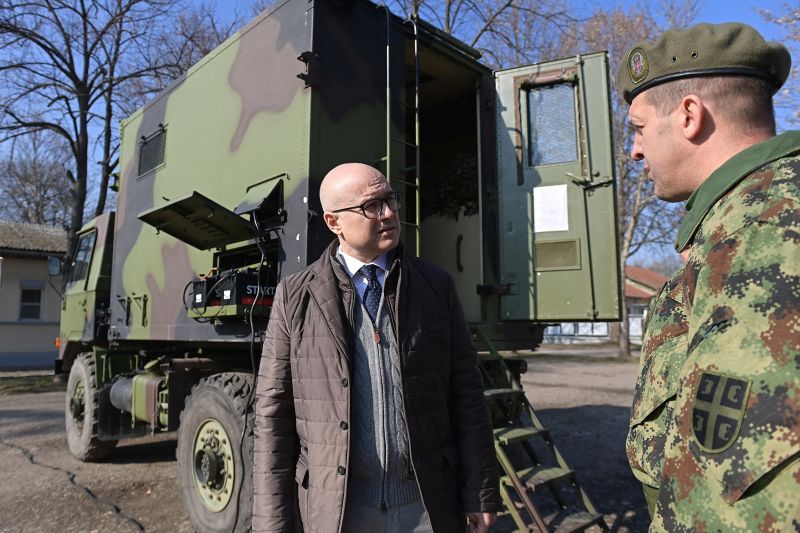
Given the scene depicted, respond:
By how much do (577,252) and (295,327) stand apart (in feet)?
9.65

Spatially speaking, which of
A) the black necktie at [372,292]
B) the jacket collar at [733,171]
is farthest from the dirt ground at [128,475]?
the jacket collar at [733,171]

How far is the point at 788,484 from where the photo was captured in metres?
0.72

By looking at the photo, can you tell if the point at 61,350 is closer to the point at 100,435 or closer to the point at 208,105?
the point at 100,435

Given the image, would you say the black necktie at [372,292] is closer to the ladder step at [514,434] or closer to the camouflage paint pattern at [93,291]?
the ladder step at [514,434]

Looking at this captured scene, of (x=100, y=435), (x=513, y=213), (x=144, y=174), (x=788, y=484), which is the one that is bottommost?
(x=100, y=435)

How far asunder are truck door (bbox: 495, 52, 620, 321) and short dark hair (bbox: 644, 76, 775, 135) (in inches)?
132

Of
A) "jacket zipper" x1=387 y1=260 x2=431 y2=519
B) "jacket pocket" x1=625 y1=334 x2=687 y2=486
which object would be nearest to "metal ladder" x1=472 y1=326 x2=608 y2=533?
"jacket zipper" x1=387 y1=260 x2=431 y2=519

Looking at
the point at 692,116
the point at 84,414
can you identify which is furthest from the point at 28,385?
the point at 692,116

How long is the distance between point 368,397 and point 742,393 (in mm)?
1279

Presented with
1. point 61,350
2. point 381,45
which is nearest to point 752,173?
point 381,45

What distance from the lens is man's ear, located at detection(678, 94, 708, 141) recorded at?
3.44ft

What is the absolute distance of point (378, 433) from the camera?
6.07 feet

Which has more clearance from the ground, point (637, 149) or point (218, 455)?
point (637, 149)

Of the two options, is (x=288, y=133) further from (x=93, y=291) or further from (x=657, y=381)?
(x=93, y=291)
